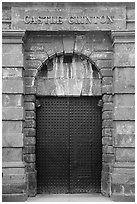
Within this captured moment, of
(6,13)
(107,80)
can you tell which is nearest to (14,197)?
(107,80)

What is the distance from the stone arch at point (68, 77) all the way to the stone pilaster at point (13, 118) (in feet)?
3.07

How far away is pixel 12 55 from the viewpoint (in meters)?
12.3

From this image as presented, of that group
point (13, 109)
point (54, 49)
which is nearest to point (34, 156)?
point (13, 109)

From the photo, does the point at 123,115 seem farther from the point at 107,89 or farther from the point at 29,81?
the point at 29,81

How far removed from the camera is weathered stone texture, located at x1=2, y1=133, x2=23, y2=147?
39.8 feet

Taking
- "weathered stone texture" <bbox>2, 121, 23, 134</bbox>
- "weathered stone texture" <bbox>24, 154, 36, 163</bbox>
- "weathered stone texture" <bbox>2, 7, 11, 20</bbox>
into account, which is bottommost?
"weathered stone texture" <bbox>24, 154, 36, 163</bbox>

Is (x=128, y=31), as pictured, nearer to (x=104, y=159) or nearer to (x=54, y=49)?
(x=54, y=49)

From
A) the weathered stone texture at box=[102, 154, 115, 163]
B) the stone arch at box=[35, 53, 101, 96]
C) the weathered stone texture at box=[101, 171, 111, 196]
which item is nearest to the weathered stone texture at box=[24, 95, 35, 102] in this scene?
the stone arch at box=[35, 53, 101, 96]

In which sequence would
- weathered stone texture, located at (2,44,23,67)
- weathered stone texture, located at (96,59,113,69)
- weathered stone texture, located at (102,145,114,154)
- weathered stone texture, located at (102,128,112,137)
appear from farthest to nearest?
weathered stone texture, located at (96,59,113,69), weathered stone texture, located at (102,128,112,137), weathered stone texture, located at (102,145,114,154), weathered stone texture, located at (2,44,23,67)

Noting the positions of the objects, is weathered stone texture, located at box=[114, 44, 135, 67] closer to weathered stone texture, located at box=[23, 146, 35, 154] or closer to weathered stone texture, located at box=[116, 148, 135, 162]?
weathered stone texture, located at box=[116, 148, 135, 162]

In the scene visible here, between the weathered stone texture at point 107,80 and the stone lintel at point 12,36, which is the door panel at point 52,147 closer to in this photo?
the weathered stone texture at point 107,80

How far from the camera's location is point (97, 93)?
42.8 feet

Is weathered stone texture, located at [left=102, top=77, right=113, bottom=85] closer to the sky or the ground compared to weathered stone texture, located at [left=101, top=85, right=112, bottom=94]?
closer to the sky

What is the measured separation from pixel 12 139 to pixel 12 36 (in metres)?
3.01
